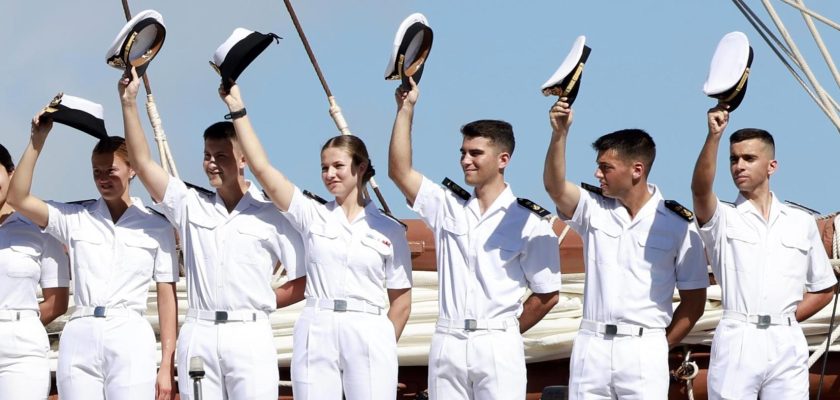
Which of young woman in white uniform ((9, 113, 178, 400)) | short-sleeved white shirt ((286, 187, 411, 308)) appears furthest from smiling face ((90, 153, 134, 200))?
short-sleeved white shirt ((286, 187, 411, 308))

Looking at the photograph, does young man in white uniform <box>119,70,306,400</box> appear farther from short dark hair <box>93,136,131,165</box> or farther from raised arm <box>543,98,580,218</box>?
raised arm <box>543,98,580,218</box>

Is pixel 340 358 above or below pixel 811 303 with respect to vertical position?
below

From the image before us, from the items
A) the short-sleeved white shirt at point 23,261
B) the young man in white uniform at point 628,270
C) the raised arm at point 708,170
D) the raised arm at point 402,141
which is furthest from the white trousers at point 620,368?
the short-sleeved white shirt at point 23,261

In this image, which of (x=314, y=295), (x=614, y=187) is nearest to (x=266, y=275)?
(x=314, y=295)

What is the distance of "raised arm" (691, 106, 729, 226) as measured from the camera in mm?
7176

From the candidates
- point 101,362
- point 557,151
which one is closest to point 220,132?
point 101,362

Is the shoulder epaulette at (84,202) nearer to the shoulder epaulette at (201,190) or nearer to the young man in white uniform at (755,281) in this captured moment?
the shoulder epaulette at (201,190)

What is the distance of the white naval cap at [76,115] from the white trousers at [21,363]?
995 millimetres

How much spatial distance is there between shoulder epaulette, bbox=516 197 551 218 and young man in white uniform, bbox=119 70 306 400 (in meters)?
1.05

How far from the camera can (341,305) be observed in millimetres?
7668

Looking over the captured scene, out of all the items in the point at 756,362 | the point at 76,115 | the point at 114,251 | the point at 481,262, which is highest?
the point at 76,115

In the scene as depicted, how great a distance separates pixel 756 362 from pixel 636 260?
71 cm

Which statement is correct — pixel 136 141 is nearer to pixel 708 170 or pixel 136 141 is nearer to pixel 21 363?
pixel 21 363

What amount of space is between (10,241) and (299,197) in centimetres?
150
